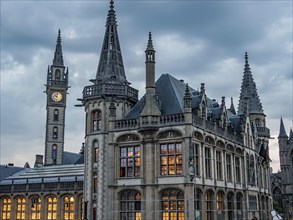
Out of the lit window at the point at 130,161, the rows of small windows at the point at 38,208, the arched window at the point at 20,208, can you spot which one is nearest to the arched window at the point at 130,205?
the lit window at the point at 130,161

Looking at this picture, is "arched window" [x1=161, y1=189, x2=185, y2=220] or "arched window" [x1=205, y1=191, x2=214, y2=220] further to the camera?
"arched window" [x1=205, y1=191, x2=214, y2=220]

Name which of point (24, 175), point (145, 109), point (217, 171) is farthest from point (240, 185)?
point (24, 175)

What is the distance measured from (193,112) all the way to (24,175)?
1676 inches

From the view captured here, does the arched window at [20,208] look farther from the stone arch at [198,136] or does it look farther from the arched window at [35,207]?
the stone arch at [198,136]

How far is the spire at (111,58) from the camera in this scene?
51.5 meters

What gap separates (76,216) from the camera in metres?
68.8

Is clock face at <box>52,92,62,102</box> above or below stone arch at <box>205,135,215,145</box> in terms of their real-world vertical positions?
above

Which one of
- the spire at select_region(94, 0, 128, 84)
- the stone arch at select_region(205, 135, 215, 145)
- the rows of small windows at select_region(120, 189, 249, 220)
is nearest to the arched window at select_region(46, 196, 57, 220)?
the spire at select_region(94, 0, 128, 84)

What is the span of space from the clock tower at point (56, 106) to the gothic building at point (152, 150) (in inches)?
2132

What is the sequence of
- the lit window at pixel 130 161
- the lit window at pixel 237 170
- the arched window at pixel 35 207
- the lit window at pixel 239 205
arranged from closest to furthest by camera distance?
1. the lit window at pixel 130 161
2. the lit window at pixel 239 205
3. the lit window at pixel 237 170
4. the arched window at pixel 35 207

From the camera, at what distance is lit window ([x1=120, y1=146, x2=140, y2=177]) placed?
151 feet

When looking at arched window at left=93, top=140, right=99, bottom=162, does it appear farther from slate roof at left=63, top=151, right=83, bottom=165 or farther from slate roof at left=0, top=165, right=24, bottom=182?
→ slate roof at left=63, top=151, right=83, bottom=165

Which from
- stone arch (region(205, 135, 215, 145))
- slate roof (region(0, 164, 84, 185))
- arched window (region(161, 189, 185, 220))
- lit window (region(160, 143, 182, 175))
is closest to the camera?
arched window (region(161, 189, 185, 220))

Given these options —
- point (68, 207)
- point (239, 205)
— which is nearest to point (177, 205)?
point (239, 205)
